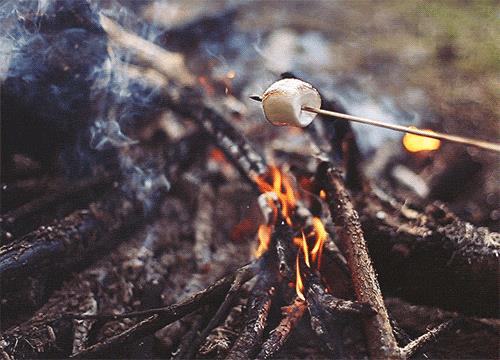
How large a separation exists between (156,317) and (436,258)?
164 cm

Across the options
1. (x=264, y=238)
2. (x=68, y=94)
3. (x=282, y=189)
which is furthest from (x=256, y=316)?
(x=68, y=94)

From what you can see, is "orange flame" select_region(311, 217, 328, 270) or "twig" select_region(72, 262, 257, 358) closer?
"twig" select_region(72, 262, 257, 358)

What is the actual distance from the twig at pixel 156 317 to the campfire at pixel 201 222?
11mm

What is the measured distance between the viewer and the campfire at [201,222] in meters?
2.80

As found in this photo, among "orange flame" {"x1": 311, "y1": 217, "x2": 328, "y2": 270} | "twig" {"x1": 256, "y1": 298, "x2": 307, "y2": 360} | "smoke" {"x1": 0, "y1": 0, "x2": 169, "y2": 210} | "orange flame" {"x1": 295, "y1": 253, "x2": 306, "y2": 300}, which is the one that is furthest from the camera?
"smoke" {"x1": 0, "y1": 0, "x2": 169, "y2": 210}

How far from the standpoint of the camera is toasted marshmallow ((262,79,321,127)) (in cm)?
275

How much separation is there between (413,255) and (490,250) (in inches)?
16.9

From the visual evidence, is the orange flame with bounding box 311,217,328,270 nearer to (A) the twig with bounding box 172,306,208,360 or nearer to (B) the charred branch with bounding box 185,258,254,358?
(B) the charred branch with bounding box 185,258,254,358

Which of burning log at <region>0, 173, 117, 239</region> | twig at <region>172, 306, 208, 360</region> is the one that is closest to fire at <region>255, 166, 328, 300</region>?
twig at <region>172, 306, 208, 360</region>

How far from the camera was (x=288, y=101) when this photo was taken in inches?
108

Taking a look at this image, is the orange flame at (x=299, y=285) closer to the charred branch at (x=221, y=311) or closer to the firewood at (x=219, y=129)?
the charred branch at (x=221, y=311)

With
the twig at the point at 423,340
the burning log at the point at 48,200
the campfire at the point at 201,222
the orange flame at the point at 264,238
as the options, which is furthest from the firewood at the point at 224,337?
the burning log at the point at 48,200

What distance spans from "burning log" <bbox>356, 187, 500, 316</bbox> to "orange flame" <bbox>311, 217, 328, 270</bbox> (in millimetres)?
276

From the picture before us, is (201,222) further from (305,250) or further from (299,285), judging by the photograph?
(299,285)
